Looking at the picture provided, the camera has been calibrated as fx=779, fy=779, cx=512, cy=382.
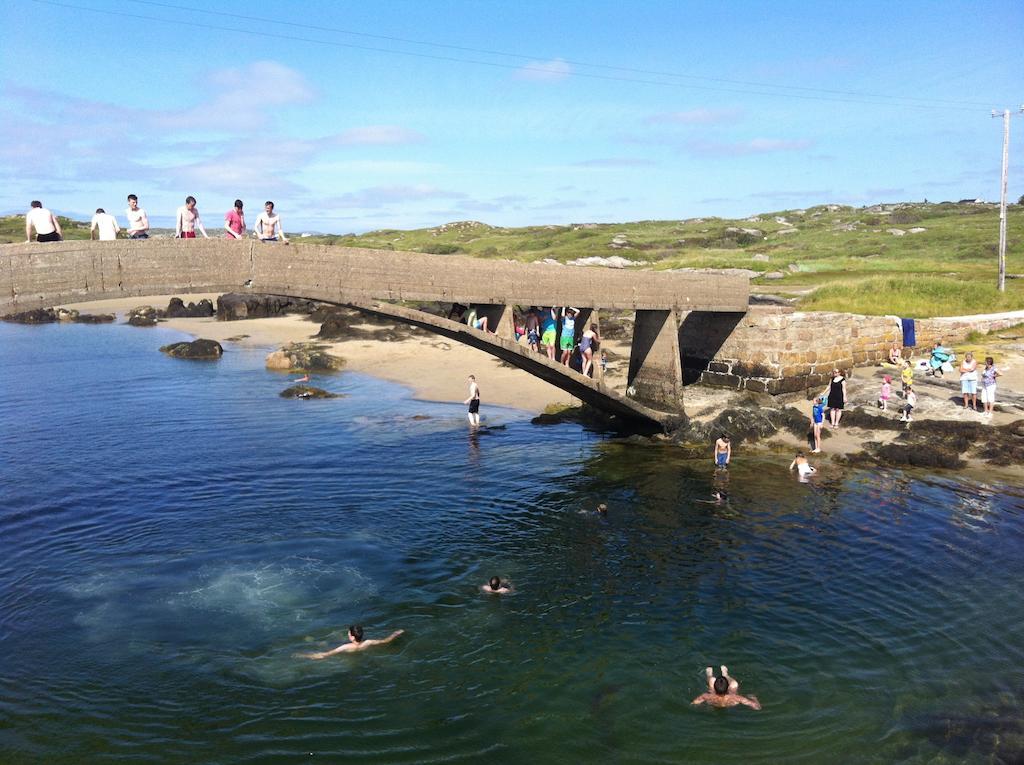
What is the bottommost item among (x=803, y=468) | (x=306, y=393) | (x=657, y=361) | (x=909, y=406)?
(x=803, y=468)

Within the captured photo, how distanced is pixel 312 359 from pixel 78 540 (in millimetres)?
26547

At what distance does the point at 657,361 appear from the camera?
94.6 feet

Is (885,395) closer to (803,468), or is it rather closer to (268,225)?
(803,468)

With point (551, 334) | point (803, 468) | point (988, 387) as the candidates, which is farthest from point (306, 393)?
point (988, 387)

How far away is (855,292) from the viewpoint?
42844 mm

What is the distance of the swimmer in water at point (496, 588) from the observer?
1698 centimetres

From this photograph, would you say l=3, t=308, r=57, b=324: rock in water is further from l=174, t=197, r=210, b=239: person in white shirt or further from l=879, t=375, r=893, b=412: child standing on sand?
l=879, t=375, r=893, b=412: child standing on sand

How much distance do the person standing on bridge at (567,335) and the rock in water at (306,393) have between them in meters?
16.0

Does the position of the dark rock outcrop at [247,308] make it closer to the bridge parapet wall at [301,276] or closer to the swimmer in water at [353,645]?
the bridge parapet wall at [301,276]

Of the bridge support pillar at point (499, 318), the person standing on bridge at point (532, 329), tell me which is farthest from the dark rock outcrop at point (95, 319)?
the bridge support pillar at point (499, 318)

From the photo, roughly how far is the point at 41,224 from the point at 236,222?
4049 millimetres

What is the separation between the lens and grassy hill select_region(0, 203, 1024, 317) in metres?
42.9

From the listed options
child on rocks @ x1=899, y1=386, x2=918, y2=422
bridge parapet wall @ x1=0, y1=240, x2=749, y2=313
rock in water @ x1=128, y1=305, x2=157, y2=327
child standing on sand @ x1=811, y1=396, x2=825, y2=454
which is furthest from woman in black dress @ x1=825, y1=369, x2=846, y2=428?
rock in water @ x1=128, y1=305, x2=157, y2=327

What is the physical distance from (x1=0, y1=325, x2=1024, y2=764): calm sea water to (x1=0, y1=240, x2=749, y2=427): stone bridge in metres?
3.55
